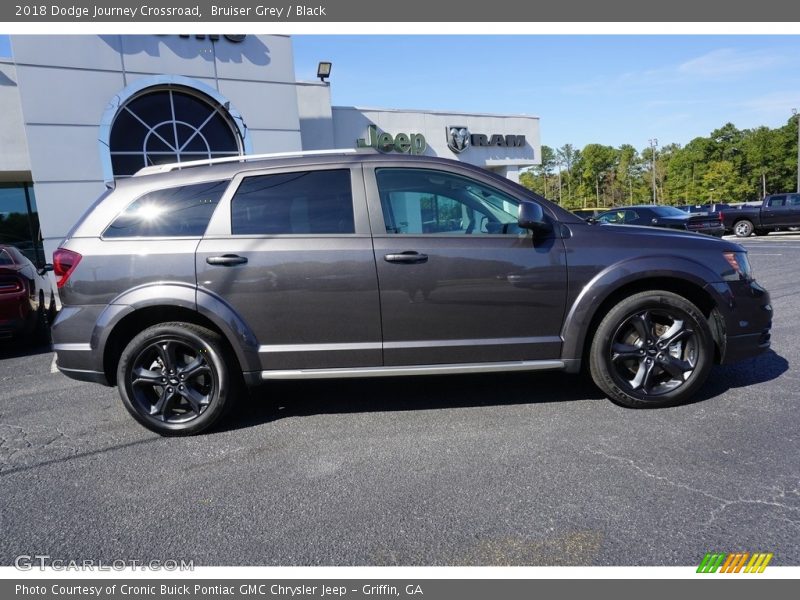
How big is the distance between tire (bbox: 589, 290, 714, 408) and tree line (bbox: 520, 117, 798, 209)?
169 feet

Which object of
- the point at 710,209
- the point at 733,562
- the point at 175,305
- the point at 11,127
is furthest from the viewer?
the point at 710,209

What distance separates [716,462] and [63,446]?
4.18 metres

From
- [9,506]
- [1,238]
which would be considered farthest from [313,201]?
[1,238]

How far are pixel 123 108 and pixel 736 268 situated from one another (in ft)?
42.1

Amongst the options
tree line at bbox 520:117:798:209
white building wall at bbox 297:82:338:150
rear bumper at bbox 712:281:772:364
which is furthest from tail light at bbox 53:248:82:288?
tree line at bbox 520:117:798:209

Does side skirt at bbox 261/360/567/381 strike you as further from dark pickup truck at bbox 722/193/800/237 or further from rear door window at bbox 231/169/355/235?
dark pickup truck at bbox 722/193/800/237

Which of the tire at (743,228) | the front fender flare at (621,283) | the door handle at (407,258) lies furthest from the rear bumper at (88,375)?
the tire at (743,228)

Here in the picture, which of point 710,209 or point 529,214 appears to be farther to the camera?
point 710,209

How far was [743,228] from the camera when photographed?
2086 centimetres

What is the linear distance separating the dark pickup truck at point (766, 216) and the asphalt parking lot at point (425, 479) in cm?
1955

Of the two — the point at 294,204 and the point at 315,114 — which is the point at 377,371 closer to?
the point at 294,204

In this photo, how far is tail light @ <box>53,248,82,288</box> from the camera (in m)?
3.54

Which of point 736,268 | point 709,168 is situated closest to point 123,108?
point 736,268

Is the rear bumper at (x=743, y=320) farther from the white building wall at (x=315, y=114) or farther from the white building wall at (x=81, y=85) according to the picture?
the white building wall at (x=315, y=114)
